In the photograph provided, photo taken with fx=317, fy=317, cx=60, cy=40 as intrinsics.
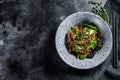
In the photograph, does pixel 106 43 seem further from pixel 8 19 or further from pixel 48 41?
pixel 8 19

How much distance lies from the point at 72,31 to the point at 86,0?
0.35 meters

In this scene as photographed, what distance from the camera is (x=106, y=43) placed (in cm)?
256

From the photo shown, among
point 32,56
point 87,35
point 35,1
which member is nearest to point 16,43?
point 32,56

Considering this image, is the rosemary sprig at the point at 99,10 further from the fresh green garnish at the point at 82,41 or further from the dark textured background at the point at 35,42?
the fresh green garnish at the point at 82,41

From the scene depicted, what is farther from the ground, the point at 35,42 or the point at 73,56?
the point at 35,42

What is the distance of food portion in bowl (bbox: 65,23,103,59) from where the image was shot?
256 cm

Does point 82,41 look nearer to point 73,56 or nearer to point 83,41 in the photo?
point 83,41

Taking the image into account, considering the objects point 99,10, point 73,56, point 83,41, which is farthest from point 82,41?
point 99,10

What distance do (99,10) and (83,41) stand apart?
1.18ft

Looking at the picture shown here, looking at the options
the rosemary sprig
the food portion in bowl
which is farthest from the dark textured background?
the food portion in bowl

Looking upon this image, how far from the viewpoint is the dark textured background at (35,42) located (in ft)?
8.74

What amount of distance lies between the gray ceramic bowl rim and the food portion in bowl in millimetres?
36

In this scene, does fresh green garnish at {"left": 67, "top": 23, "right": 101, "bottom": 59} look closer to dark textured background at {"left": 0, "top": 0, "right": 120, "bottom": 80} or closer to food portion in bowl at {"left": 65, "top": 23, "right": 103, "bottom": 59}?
food portion in bowl at {"left": 65, "top": 23, "right": 103, "bottom": 59}

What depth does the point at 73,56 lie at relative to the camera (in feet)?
8.43
